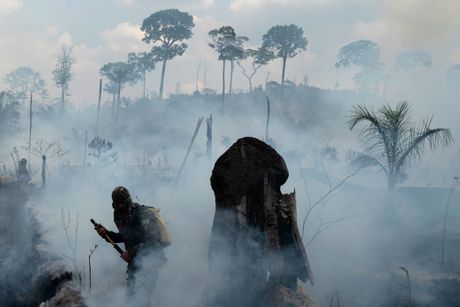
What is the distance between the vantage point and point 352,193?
56.5 ft

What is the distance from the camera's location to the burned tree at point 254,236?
5453 millimetres

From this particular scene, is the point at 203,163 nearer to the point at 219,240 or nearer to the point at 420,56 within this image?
the point at 219,240

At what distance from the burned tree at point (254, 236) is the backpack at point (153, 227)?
65cm

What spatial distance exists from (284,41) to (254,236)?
4144 centimetres

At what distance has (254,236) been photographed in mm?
5625

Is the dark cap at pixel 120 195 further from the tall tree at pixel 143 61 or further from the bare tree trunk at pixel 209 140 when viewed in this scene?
the tall tree at pixel 143 61

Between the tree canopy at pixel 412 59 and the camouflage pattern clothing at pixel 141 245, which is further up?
the tree canopy at pixel 412 59

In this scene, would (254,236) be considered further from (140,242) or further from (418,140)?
(418,140)

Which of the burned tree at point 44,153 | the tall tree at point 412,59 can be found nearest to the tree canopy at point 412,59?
the tall tree at point 412,59

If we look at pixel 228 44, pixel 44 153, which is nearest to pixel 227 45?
pixel 228 44

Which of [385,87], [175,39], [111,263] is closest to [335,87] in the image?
[385,87]

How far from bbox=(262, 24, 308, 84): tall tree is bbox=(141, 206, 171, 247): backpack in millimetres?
39784

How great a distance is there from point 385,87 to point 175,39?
25624mm

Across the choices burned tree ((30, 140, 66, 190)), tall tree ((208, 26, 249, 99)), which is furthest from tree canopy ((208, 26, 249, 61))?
burned tree ((30, 140, 66, 190))
